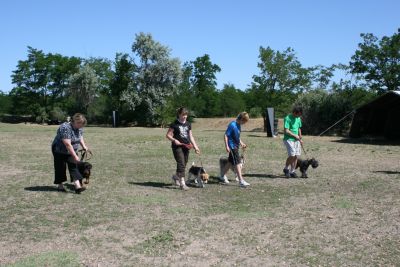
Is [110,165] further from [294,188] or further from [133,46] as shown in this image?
[133,46]

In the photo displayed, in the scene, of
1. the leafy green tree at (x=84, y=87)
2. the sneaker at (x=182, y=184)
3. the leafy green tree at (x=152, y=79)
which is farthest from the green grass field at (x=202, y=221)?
the leafy green tree at (x=84, y=87)

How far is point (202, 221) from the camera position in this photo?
7.07m

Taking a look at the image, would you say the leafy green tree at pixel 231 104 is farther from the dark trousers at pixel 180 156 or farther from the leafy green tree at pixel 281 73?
the dark trousers at pixel 180 156

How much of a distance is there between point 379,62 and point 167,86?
75.6ft

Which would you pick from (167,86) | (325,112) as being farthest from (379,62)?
(167,86)

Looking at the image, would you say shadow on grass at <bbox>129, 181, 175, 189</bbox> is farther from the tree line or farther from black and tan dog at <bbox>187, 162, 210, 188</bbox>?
the tree line

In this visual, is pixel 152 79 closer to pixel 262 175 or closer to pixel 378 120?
pixel 378 120

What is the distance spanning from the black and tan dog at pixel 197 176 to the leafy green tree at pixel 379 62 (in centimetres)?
2734

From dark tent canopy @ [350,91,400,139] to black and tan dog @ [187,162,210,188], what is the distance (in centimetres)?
1819

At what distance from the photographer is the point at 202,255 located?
18.2 feet

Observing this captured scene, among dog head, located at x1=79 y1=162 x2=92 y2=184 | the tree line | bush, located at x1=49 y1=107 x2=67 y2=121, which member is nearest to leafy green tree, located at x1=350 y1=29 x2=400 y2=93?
the tree line

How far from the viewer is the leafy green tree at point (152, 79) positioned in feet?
162

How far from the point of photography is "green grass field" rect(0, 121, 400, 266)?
18.1ft

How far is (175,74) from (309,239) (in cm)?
4453
